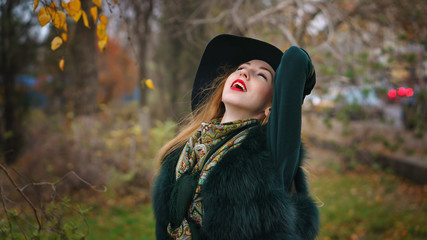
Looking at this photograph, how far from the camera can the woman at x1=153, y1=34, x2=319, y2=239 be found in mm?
1615

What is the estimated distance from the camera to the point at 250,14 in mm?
5961

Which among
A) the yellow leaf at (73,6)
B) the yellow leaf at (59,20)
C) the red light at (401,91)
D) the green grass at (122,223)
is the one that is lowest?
the green grass at (122,223)

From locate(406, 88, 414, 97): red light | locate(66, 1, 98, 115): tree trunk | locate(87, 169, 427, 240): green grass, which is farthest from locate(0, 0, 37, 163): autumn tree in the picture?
locate(406, 88, 414, 97): red light

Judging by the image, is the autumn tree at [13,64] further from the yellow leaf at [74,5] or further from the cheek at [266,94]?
the cheek at [266,94]

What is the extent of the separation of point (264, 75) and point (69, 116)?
5.64 metres

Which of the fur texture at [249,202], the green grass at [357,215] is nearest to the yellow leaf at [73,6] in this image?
the fur texture at [249,202]

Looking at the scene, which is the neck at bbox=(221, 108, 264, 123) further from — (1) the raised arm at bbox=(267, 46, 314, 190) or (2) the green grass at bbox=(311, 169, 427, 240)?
(2) the green grass at bbox=(311, 169, 427, 240)

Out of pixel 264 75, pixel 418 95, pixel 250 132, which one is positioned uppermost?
pixel 264 75

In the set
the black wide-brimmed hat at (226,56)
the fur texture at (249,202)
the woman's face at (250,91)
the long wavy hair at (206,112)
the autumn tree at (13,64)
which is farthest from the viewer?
the autumn tree at (13,64)

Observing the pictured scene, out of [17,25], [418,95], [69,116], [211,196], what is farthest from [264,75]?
[17,25]

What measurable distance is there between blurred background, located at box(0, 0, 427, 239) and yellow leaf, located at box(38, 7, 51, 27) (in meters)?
2.08

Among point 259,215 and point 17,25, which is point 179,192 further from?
point 17,25

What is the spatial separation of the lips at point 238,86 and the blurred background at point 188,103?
2444 mm

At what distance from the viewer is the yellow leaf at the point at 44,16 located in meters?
1.75
